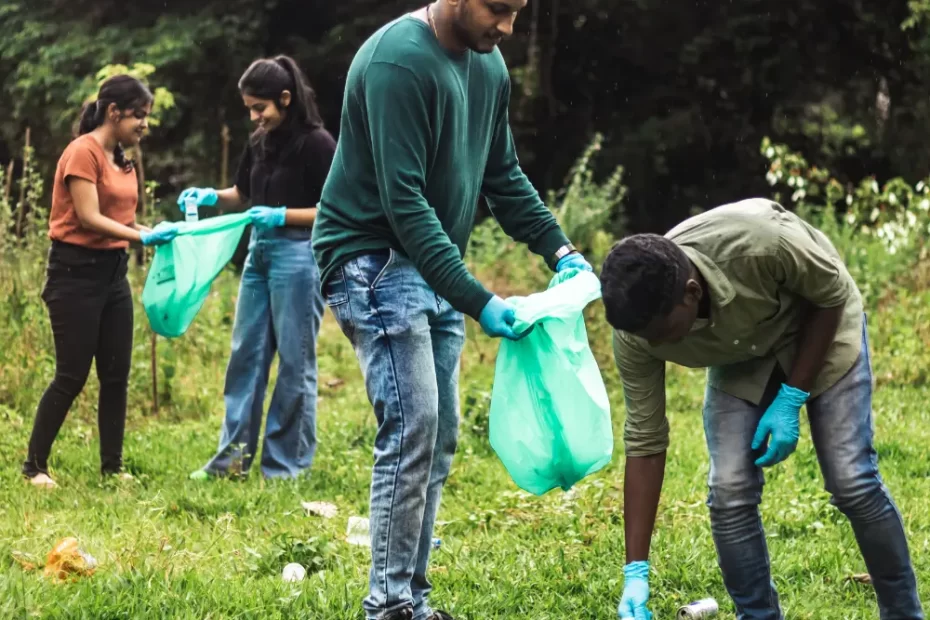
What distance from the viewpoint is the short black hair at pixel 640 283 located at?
2676mm

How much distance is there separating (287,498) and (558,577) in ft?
5.04

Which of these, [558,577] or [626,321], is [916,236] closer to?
[558,577]

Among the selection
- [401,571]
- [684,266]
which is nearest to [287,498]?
[401,571]

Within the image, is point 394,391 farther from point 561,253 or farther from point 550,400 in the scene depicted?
point 561,253

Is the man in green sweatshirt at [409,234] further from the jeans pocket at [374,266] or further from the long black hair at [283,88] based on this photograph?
the long black hair at [283,88]

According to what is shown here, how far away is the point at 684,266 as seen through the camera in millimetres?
2771

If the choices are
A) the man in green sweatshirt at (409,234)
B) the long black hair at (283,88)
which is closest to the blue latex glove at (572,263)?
the man in green sweatshirt at (409,234)

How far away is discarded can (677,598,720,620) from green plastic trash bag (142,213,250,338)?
8.58 feet

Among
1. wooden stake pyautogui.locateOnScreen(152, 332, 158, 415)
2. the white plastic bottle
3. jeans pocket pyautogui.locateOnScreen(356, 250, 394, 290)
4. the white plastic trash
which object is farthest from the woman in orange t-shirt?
jeans pocket pyautogui.locateOnScreen(356, 250, 394, 290)

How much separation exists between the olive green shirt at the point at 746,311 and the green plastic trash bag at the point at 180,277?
8.38 feet

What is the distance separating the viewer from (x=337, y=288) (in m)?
3.19

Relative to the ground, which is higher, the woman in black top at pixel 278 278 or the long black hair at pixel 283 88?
the long black hair at pixel 283 88

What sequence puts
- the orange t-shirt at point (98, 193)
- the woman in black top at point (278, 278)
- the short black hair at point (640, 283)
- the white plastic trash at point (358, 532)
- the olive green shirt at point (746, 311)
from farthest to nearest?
the woman in black top at point (278, 278) → the orange t-shirt at point (98, 193) → the white plastic trash at point (358, 532) → the olive green shirt at point (746, 311) → the short black hair at point (640, 283)

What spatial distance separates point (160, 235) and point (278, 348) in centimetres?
79
